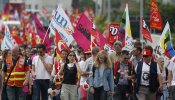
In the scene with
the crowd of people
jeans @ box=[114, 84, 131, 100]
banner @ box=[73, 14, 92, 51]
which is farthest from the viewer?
banner @ box=[73, 14, 92, 51]

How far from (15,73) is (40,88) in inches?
42.7

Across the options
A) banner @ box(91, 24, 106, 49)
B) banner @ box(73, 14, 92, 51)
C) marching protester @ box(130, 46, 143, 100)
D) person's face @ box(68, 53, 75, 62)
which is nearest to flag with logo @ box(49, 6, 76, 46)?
banner @ box(73, 14, 92, 51)

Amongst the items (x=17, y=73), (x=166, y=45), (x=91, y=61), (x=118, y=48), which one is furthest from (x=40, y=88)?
(x=166, y=45)

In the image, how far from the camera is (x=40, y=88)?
2252 centimetres

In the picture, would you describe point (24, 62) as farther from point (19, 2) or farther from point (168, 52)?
point (19, 2)

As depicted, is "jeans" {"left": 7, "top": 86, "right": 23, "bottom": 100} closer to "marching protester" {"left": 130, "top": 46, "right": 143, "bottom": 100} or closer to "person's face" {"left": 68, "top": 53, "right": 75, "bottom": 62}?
"person's face" {"left": 68, "top": 53, "right": 75, "bottom": 62}

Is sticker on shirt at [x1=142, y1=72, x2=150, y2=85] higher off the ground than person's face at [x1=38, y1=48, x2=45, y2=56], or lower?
lower

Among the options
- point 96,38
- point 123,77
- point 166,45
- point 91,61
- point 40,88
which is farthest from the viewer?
point 96,38

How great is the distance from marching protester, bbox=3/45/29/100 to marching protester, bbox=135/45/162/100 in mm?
3450

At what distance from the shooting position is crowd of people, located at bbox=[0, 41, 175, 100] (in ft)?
62.4

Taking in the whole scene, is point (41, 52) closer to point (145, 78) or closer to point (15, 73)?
point (15, 73)

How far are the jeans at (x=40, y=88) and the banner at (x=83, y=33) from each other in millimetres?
1764

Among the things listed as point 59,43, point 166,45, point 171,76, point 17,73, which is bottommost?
point 171,76

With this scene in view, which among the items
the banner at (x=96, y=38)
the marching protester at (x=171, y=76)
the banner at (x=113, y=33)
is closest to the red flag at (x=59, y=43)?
the banner at (x=96, y=38)
